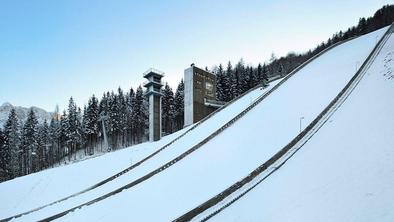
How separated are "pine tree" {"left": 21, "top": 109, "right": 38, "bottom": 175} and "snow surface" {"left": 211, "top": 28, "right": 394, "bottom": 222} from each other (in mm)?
61300

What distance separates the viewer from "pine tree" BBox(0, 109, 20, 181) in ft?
171

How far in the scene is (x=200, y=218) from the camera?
318 inches

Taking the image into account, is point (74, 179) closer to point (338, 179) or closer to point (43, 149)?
point (338, 179)

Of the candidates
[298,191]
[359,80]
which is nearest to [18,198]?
[298,191]

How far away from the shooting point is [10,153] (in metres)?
54.5

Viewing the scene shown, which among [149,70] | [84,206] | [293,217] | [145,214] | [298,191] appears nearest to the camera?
[293,217]

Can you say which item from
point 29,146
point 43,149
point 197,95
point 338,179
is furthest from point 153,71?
point 43,149

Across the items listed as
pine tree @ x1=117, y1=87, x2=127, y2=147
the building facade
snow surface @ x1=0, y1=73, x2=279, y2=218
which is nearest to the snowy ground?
snow surface @ x1=0, y1=73, x2=279, y2=218

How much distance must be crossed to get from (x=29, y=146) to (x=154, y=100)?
1525 inches

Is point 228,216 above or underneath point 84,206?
above

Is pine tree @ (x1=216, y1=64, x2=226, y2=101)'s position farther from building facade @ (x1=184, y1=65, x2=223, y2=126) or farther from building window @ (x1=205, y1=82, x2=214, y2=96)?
building facade @ (x1=184, y1=65, x2=223, y2=126)

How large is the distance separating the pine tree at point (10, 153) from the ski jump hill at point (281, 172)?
1466 inches

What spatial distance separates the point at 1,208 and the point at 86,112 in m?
46.0

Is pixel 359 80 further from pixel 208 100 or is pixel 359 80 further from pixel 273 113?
pixel 208 100
